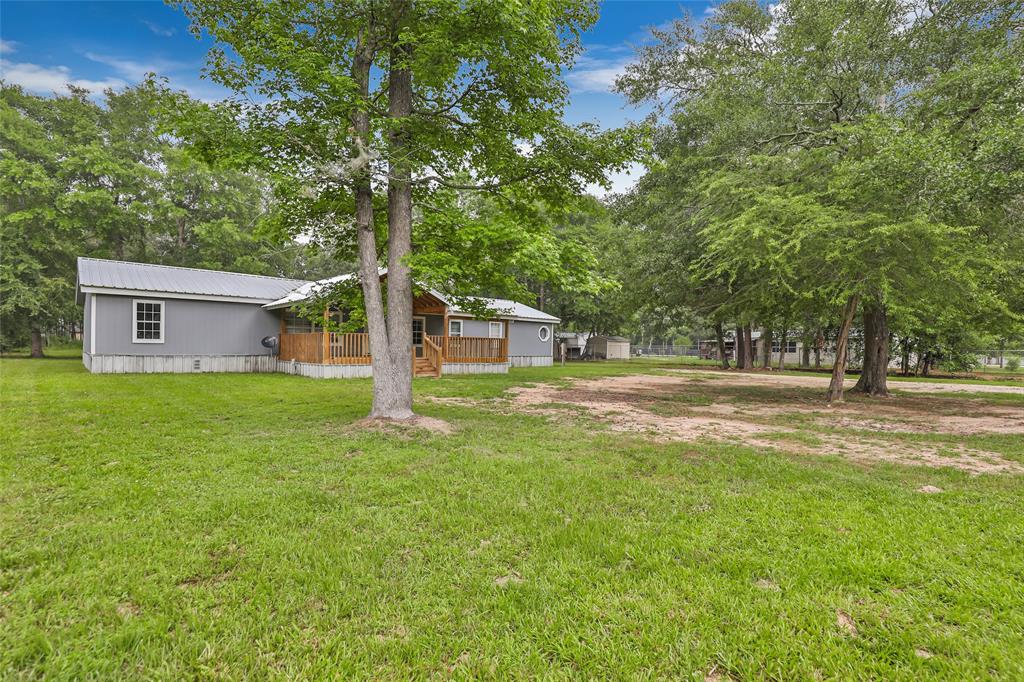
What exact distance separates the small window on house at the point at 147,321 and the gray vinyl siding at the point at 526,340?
1374 cm

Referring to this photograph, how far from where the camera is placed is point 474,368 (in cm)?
1850

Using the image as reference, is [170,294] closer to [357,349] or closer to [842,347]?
[357,349]

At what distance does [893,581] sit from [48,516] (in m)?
5.67

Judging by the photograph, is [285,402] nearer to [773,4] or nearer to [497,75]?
[497,75]

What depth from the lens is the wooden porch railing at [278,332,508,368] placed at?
1488 centimetres

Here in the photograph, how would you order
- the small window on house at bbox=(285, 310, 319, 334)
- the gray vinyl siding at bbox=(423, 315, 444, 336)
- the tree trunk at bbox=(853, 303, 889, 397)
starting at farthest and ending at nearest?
the gray vinyl siding at bbox=(423, 315, 444, 336)
the small window on house at bbox=(285, 310, 319, 334)
the tree trunk at bbox=(853, 303, 889, 397)

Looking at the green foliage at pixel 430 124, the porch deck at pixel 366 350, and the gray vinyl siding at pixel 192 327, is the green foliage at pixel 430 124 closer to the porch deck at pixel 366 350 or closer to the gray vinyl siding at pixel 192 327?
the porch deck at pixel 366 350

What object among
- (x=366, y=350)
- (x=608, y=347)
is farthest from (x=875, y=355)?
(x=608, y=347)

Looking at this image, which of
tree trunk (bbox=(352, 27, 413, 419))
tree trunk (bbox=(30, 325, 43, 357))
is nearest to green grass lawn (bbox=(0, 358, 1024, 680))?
tree trunk (bbox=(352, 27, 413, 419))

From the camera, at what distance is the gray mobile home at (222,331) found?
14.3m

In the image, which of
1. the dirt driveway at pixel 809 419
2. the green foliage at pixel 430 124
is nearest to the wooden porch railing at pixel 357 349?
the dirt driveway at pixel 809 419

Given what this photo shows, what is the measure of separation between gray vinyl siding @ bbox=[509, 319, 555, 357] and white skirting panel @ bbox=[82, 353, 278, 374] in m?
10.8

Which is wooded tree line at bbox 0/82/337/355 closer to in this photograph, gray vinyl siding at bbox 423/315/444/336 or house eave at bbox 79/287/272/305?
house eave at bbox 79/287/272/305

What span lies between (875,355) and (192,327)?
2117 centimetres
